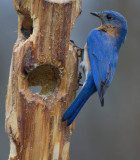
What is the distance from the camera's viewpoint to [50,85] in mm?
4082

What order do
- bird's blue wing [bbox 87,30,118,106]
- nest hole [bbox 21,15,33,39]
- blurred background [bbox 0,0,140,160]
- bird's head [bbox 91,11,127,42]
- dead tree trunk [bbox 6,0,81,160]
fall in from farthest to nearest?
1. blurred background [bbox 0,0,140,160]
2. bird's head [bbox 91,11,127,42]
3. bird's blue wing [bbox 87,30,118,106]
4. nest hole [bbox 21,15,33,39]
5. dead tree trunk [bbox 6,0,81,160]

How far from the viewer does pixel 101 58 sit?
4527 mm

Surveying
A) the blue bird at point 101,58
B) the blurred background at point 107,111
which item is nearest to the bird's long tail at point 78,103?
the blue bird at point 101,58

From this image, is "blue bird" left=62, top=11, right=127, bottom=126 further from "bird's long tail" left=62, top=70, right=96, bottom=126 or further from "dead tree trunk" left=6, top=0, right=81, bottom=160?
"dead tree trunk" left=6, top=0, right=81, bottom=160

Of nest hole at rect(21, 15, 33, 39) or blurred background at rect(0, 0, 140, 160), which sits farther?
blurred background at rect(0, 0, 140, 160)

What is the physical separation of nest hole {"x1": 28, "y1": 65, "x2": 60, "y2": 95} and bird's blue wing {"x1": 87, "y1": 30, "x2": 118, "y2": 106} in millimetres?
471

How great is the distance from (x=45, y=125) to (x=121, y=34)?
1.68 m

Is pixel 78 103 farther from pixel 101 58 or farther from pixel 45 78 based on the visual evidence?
pixel 101 58

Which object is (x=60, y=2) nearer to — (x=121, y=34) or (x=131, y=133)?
(x=121, y=34)

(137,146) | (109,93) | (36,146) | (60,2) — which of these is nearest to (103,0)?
(109,93)

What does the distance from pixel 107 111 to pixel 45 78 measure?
3204mm

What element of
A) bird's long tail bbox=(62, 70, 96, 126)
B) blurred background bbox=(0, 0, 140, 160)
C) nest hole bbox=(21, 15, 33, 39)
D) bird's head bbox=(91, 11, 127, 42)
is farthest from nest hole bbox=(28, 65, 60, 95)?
blurred background bbox=(0, 0, 140, 160)

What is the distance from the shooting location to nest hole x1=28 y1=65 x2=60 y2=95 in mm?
3975

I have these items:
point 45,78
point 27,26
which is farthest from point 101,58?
point 27,26
